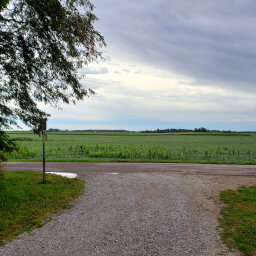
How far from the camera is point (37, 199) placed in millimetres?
8422

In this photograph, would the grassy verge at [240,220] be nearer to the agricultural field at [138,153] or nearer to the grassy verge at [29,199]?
the grassy verge at [29,199]

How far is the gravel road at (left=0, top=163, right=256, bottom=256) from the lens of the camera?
4.99m

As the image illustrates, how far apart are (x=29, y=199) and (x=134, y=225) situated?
3.91 meters

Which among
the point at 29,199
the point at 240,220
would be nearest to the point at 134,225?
the point at 240,220

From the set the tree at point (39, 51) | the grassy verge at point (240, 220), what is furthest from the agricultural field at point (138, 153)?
the grassy verge at point (240, 220)

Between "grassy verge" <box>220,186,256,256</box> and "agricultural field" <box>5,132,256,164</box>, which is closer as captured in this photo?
"grassy verge" <box>220,186,256,256</box>

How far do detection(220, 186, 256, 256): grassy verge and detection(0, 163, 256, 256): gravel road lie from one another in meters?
0.28

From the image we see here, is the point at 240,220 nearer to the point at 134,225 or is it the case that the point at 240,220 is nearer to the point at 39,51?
the point at 134,225

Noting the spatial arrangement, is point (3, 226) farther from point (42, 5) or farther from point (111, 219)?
point (42, 5)

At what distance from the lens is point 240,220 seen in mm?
6750

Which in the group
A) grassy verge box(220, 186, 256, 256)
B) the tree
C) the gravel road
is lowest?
the gravel road

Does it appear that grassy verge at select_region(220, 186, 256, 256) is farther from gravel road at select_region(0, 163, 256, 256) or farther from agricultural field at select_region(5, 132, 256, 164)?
agricultural field at select_region(5, 132, 256, 164)

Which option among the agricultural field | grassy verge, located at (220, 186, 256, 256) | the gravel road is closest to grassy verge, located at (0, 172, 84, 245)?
the gravel road

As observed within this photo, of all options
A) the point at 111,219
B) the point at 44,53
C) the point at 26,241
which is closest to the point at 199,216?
the point at 111,219
